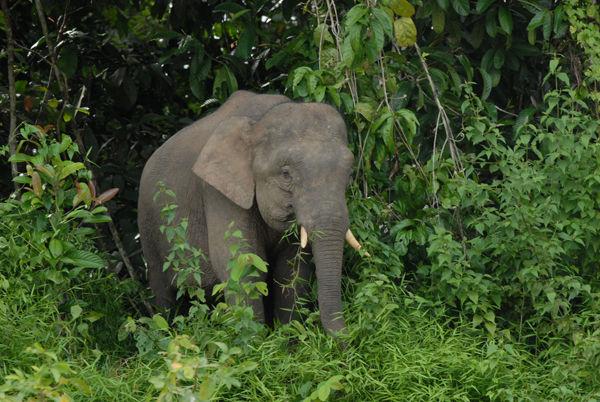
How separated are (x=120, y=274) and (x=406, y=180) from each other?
8.41 feet

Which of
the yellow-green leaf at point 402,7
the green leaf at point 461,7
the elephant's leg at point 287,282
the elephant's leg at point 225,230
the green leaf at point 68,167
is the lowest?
the elephant's leg at point 287,282

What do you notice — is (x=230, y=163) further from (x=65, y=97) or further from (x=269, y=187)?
(x=65, y=97)

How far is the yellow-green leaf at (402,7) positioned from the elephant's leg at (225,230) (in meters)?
1.34

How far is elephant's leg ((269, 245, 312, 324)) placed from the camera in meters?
7.16

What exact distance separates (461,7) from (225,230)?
196cm

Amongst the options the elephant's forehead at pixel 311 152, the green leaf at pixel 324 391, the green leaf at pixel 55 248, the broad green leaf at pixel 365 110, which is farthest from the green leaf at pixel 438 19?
the green leaf at pixel 324 391

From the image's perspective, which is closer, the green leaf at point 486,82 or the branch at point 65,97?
the green leaf at point 486,82

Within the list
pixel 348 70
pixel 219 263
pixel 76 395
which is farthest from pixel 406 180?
pixel 76 395

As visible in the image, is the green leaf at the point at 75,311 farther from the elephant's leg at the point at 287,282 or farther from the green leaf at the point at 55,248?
the elephant's leg at the point at 287,282

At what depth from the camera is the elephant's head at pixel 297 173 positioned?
21.6 ft

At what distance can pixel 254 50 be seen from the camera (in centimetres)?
948

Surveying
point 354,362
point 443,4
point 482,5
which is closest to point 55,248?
point 354,362

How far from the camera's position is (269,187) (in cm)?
696

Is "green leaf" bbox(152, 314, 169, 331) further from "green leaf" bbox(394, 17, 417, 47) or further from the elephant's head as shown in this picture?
"green leaf" bbox(394, 17, 417, 47)
